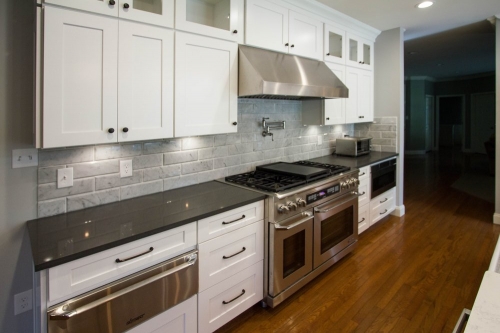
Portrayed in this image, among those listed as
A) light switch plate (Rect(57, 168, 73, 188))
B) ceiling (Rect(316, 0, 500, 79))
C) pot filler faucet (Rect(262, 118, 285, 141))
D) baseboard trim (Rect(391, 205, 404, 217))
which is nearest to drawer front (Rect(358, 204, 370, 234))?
baseboard trim (Rect(391, 205, 404, 217))

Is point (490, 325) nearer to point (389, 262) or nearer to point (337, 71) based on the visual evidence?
point (389, 262)

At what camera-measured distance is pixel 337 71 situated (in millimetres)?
3422

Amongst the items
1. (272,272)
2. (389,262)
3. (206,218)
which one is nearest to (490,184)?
(389,262)

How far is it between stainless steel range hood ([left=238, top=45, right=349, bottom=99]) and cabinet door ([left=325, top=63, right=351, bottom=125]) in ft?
1.22

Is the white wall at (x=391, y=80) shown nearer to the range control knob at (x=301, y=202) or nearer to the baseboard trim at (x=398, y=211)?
the baseboard trim at (x=398, y=211)

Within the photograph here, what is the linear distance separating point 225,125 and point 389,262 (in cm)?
214

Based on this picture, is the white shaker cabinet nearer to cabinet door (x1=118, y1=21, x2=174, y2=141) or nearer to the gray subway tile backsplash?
the gray subway tile backsplash

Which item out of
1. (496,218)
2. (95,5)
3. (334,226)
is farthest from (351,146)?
(95,5)

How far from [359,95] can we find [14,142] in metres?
3.55

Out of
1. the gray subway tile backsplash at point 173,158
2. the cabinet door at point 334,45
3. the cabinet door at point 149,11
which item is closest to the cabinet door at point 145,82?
the cabinet door at point 149,11

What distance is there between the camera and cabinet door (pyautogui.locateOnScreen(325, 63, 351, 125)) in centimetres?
338

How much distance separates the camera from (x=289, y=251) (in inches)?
92.0

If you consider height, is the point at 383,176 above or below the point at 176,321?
above

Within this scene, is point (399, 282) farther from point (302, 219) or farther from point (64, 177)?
point (64, 177)
